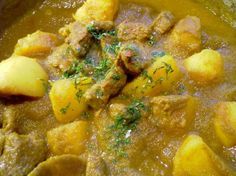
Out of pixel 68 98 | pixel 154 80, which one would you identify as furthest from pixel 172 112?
pixel 68 98

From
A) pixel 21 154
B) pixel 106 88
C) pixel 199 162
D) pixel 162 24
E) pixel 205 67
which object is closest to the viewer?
pixel 199 162

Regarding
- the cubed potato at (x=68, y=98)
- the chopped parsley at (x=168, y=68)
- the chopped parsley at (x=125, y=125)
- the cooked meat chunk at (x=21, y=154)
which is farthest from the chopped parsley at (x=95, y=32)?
the cooked meat chunk at (x=21, y=154)

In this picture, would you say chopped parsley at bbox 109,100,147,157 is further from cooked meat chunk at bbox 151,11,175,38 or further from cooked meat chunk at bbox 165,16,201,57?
cooked meat chunk at bbox 151,11,175,38

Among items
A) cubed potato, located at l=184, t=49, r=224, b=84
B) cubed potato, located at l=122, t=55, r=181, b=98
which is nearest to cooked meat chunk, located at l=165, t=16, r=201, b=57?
cubed potato, located at l=184, t=49, r=224, b=84

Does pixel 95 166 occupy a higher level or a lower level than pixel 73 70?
lower

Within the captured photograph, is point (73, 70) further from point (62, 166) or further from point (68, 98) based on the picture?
point (62, 166)

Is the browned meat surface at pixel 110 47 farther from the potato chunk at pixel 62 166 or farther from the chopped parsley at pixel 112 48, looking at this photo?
the potato chunk at pixel 62 166

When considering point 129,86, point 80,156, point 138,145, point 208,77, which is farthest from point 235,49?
point 80,156
